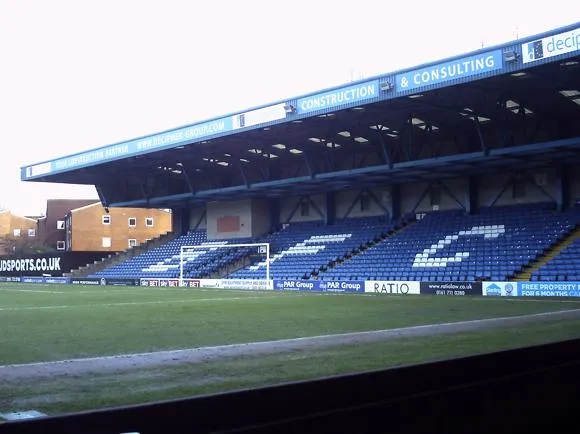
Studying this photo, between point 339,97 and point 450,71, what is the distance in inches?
220

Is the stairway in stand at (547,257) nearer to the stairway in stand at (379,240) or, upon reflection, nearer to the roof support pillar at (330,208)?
the stairway in stand at (379,240)

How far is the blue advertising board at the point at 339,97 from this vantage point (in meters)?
27.3

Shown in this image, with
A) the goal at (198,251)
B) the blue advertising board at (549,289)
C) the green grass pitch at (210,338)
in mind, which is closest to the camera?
the green grass pitch at (210,338)

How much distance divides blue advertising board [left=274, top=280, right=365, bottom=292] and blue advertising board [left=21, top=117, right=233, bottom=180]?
9474 millimetres

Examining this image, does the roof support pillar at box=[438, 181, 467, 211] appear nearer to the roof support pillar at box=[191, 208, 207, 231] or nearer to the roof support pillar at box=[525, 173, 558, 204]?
the roof support pillar at box=[525, 173, 558, 204]

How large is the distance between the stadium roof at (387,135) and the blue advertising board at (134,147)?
0.24 ft

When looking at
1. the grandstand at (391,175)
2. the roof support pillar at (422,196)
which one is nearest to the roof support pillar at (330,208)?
the grandstand at (391,175)

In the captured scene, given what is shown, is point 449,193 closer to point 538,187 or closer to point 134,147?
point 538,187

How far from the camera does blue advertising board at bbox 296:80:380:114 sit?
27312mm

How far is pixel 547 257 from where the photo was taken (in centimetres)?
3034

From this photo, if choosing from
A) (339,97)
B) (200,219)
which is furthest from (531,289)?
(200,219)

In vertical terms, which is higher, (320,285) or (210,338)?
(320,285)

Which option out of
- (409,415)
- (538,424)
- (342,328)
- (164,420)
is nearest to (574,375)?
(538,424)

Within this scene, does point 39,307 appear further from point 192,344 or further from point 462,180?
point 462,180
